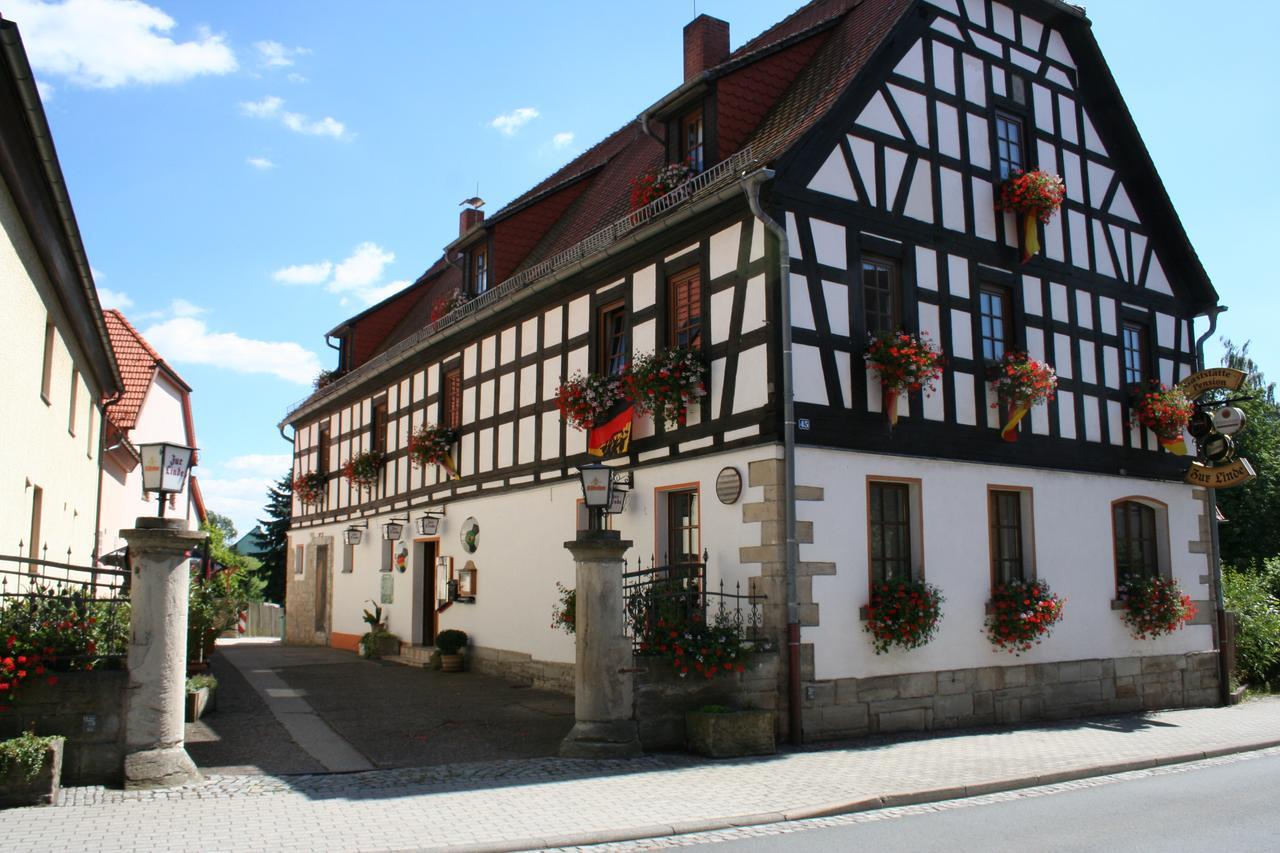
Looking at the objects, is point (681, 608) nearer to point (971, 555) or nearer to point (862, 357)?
point (862, 357)

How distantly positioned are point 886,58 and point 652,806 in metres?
9.73

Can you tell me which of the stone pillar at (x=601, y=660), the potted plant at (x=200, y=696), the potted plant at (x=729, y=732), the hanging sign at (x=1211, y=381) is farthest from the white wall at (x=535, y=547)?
the hanging sign at (x=1211, y=381)

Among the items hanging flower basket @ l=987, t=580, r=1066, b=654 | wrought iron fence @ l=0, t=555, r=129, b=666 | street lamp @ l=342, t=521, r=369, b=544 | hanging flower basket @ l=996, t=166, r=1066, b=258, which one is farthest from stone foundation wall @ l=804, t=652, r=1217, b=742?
street lamp @ l=342, t=521, r=369, b=544

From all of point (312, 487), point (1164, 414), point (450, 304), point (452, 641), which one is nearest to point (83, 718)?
point (452, 641)

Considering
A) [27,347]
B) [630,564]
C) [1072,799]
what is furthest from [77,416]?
[1072,799]

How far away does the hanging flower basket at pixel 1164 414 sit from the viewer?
15859mm

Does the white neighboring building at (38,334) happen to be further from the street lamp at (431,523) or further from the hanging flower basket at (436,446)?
the street lamp at (431,523)

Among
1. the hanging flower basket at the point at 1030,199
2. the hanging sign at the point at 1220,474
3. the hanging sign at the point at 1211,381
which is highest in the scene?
the hanging flower basket at the point at 1030,199

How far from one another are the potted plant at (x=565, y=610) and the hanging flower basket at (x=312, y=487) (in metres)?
13.5

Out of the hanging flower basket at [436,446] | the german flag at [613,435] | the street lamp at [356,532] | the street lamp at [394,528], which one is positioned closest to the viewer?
the german flag at [613,435]

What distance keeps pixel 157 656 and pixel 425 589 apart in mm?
12358

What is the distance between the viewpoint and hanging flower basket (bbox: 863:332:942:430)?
12.4 metres

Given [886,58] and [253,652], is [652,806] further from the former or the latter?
[253,652]

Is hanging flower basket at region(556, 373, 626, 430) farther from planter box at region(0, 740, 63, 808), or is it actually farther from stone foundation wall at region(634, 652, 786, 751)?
planter box at region(0, 740, 63, 808)
